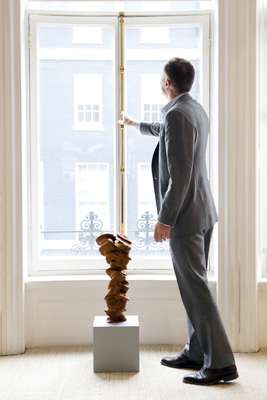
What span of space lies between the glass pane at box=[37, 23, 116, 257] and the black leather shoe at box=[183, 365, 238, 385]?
3.90ft

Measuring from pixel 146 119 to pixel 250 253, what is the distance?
1.07 metres

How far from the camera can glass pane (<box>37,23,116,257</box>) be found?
4.25 meters

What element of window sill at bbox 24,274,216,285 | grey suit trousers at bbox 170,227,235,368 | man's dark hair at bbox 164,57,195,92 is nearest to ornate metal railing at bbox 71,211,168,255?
window sill at bbox 24,274,216,285

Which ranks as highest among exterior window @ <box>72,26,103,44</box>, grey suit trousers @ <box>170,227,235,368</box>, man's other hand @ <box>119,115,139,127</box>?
exterior window @ <box>72,26,103,44</box>

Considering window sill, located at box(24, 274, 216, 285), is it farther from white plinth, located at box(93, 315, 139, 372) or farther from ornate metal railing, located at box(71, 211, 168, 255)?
white plinth, located at box(93, 315, 139, 372)

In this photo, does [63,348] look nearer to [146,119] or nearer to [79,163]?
[79,163]

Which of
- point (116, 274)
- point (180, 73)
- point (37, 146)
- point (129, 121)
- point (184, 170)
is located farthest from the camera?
point (37, 146)

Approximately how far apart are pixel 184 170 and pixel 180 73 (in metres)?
0.54

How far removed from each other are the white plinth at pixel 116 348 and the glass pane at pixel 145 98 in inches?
32.1

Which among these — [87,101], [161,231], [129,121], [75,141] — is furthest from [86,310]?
[87,101]

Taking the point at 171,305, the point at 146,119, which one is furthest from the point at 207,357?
the point at 146,119

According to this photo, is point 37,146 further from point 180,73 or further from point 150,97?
point 180,73

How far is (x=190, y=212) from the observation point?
3.44 m

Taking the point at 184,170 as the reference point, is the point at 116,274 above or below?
below
